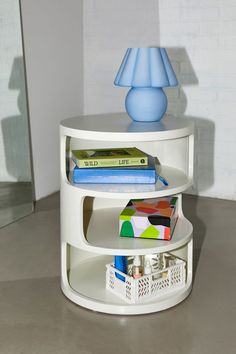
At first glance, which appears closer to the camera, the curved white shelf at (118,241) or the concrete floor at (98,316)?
the concrete floor at (98,316)

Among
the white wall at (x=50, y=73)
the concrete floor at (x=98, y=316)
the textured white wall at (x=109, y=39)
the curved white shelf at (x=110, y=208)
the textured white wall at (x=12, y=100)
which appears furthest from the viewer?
the textured white wall at (x=109, y=39)

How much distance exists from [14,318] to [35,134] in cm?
159

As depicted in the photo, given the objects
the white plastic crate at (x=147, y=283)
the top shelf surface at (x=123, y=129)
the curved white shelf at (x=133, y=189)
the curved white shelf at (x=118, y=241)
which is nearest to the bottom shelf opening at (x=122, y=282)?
the white plastic crate at (x=147, y=283)

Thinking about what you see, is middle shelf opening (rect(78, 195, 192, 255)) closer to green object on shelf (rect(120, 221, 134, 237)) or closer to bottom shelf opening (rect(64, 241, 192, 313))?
green object on shelf (rect(120, 221, 134, 237))

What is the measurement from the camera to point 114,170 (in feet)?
6.69

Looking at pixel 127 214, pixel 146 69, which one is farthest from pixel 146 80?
pixel 127 214

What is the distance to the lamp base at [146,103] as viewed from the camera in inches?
82.4

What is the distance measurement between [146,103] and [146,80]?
0.09 metres

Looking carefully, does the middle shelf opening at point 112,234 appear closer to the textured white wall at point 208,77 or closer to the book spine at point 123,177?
the book spine at point 123,177

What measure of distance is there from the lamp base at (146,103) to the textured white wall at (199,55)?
56.1 inches

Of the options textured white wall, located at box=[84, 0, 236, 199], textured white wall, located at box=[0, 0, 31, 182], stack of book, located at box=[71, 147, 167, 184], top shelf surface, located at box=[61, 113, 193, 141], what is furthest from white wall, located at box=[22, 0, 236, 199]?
stack of book, located at box=[71, 147, 167, 184]

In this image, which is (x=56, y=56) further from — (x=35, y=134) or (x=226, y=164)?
(x=226, y=164)

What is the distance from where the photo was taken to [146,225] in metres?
2.08

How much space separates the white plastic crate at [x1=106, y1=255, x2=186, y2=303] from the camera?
2.07m
